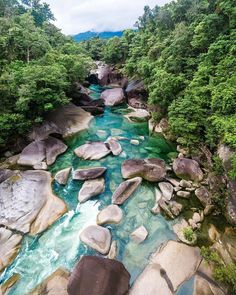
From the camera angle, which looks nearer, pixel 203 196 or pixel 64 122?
pixel 203 196

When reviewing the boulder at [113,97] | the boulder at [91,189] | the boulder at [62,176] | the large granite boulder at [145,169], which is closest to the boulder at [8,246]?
the boulder at [91,189]

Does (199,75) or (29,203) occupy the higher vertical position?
(199,75)

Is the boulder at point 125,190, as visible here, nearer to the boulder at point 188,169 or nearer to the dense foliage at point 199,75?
the boulder at point 188,169

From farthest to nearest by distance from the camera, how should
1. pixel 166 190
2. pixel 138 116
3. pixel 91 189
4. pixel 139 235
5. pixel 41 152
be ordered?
pixel 138 116
pixel 41 152
pixel 91 189
pixel 166 190
pixel 139 235

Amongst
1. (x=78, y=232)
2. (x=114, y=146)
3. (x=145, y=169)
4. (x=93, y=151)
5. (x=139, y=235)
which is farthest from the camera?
(x=114, y=146)

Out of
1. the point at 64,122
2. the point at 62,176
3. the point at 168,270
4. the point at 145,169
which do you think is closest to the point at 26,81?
the point at 64,122

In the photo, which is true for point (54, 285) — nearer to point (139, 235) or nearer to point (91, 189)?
point (139, 235)

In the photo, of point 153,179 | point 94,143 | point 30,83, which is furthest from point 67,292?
point 30,83
